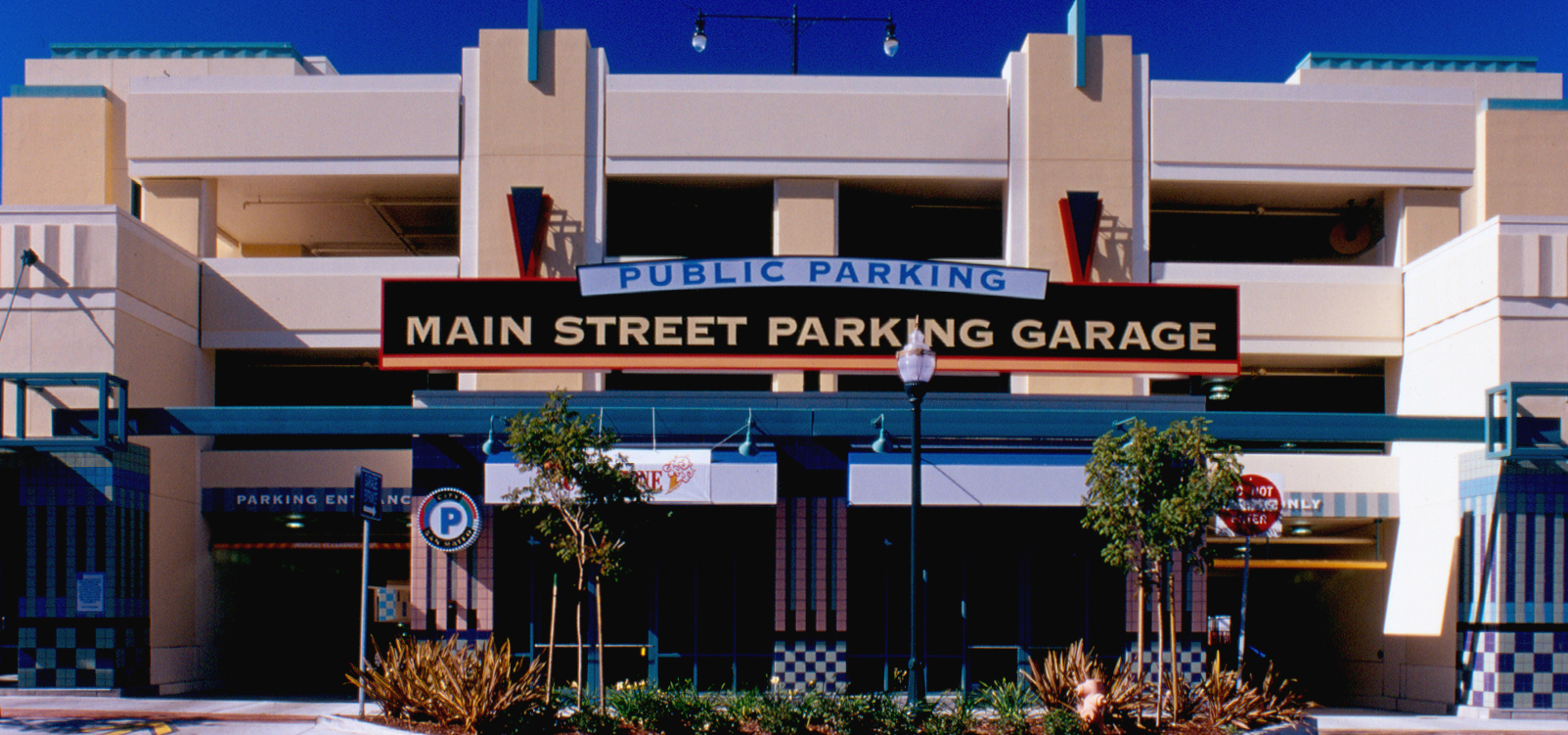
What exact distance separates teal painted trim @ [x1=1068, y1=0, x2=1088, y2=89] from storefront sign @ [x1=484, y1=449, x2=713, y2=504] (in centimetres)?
1061

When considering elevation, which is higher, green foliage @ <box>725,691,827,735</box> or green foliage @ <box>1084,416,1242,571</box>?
green foliage @ <box>1084,416,1242,571</box>

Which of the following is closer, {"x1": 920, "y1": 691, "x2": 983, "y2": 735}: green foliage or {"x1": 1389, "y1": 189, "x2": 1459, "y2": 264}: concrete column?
{"x1": 920, "y1": 691, "x2": 983, "y2": 735}: green foliage

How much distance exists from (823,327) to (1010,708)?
7364mm

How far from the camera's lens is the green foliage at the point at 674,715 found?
13.2 meters

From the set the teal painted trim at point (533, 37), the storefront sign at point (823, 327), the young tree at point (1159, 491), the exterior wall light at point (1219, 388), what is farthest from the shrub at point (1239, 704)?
the teal painted trim at point (533, 37)

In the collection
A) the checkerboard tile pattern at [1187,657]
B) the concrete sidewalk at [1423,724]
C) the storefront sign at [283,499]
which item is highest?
the storefront sign at [283,499]

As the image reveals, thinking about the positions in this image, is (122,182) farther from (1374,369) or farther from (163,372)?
(1374,369)

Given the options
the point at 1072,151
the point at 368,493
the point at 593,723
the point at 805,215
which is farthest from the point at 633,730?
the point at 1072,151

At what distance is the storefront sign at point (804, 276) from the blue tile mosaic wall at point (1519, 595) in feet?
25.0

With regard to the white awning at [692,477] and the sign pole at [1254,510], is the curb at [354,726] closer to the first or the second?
the white awning at [692,477]

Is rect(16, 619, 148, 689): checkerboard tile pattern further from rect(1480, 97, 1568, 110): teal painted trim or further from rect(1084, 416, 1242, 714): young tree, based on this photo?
rect(1480, 97, 1568, 110): teal painted trim

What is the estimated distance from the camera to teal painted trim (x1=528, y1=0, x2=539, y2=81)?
72.8 feet

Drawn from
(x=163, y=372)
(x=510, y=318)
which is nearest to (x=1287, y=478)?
(x=510, y=318)

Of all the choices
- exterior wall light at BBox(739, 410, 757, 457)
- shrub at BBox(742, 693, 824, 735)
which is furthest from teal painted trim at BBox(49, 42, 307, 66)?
shrub at BBox(742, 693, 824, 735)
